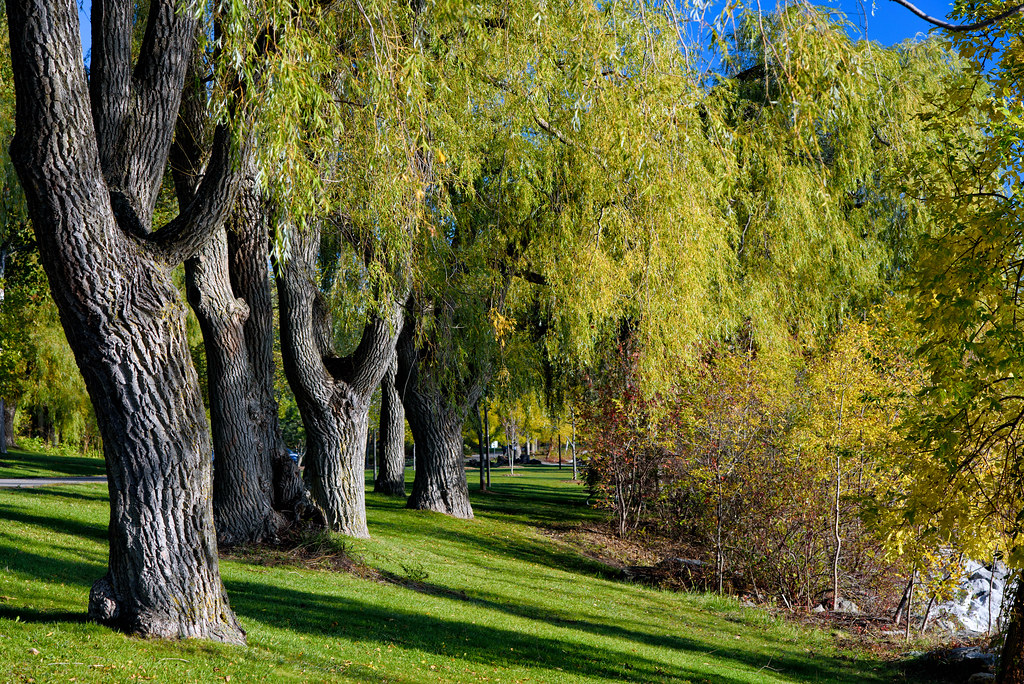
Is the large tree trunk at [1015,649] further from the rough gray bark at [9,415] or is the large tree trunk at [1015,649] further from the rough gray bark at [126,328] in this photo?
the rough gray bark at [9,415]

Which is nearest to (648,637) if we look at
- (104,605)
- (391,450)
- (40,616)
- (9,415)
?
(104,605)

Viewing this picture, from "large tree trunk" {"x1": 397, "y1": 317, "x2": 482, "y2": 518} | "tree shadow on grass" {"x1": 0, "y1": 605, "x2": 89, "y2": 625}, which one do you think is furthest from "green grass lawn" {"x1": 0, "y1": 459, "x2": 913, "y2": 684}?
"large tree trunk" {"x1": 397, "y1": 317, "x2": 482, "y2": 518}

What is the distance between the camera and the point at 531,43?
909 centimetres

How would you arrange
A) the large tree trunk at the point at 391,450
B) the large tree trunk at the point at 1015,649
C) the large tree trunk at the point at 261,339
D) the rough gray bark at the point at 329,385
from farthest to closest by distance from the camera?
the large tree trunk at the point at 391,450 < the rough gray bark at the point at 329,385 < the large tree trunk at the point at 261,339 < the large tree trunk at the point at 1015,649

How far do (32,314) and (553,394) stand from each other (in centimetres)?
1809

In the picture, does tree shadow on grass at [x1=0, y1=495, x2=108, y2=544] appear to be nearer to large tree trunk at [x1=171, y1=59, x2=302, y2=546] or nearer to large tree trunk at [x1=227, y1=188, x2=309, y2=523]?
large tree trunk at [x1=171, y1=59, x2=302, y2=546]

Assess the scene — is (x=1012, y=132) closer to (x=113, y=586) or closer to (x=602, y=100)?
(x=602, y=100)

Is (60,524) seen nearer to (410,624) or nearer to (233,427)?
(233,427)

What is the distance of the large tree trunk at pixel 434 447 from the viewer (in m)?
18.8

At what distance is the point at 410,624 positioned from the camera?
921 cm

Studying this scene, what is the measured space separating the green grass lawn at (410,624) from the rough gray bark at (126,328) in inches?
15.7

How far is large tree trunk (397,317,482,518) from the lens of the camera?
18.8 meters

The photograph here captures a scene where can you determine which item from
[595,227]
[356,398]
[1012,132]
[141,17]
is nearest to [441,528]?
[356,398]

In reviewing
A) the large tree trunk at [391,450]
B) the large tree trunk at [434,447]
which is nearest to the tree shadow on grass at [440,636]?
the large tree trunk at [434,447]
